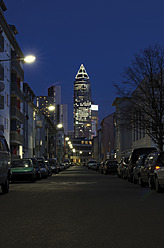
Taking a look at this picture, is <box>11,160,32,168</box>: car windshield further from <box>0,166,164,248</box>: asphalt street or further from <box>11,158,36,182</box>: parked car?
<box>0,166,164,248</box>: asphalt street

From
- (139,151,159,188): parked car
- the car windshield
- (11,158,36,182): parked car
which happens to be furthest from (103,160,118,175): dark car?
(139,151,159,188): parked car

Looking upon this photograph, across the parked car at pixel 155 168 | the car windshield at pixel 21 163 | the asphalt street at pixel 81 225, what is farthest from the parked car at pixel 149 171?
the car windshield at pixel 21 163

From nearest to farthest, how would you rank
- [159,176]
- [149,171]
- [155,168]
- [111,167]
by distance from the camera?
1. [159,176]
2. [155,168]
3. [149,171]
4. [111,167]

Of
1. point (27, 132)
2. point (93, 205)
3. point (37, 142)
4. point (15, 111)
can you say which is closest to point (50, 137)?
point (37, 142)

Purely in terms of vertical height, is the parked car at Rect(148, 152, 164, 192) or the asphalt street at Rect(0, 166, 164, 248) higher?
the parked car at Rect(148, 152, 164, 192)

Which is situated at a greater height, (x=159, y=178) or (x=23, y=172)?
(x=23, y=172)

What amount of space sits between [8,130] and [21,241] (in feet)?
187

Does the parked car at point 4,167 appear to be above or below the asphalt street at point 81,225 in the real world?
above

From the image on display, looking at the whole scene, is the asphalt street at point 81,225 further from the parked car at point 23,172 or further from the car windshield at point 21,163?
the car windshield at point 21,163

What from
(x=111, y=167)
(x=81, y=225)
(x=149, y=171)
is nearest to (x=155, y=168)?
(x=149, y=171)

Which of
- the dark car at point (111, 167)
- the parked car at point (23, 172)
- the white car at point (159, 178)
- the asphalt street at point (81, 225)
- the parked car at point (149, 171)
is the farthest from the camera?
the dark car at point (111, 167)

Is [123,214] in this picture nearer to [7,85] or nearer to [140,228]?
[140,228]

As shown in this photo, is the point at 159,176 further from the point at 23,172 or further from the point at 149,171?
the point at 23,172

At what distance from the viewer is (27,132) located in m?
91.1
